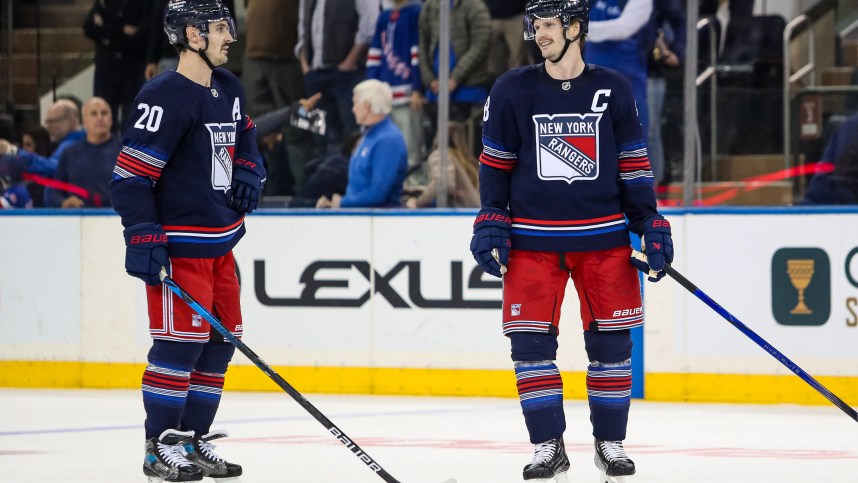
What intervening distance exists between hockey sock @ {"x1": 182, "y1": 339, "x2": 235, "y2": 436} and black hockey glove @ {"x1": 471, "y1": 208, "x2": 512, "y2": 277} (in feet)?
2.90

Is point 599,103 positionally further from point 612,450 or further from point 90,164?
point 90,164

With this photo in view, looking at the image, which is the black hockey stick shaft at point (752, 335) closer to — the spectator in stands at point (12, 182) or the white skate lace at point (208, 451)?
the white skate lace at point (208, 451)

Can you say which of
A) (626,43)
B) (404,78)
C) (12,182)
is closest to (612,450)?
(626,43)

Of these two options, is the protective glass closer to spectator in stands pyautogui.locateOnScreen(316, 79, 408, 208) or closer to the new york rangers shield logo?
the new york rangers shield logo

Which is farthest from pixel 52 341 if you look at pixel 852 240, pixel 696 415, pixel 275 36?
pixel 852 240

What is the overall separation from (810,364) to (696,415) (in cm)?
69

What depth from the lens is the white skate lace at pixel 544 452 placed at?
4.44 metres

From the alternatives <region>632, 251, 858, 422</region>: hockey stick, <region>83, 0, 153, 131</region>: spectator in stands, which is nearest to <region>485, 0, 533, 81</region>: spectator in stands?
<region>83, 0, 153, 131</region>: spectator in stands

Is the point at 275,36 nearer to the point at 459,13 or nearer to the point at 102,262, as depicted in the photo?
the point at 459,13

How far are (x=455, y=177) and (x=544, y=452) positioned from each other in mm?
3624

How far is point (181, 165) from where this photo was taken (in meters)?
4.69

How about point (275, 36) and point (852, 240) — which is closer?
A: point (852, 240)

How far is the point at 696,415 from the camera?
698cm

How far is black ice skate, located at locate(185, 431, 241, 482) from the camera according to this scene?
15.5 ft
